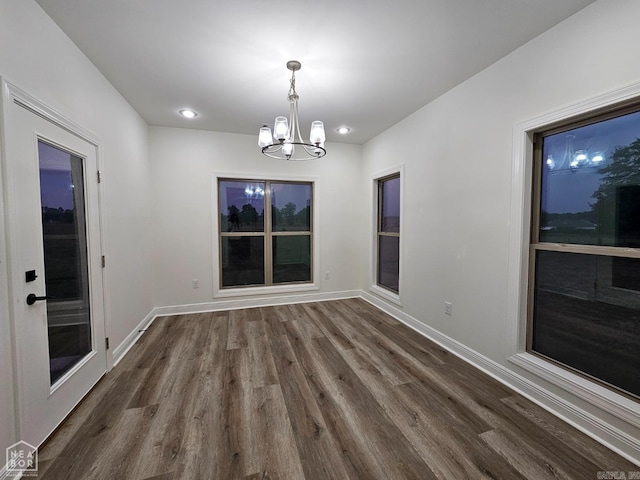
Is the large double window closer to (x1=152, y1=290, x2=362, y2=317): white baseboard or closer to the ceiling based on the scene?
(x1=152, y1=290, x2=362, y2=317): white baseboard

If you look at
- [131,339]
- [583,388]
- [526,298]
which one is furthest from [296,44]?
[131,339]

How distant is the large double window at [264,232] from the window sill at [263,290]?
124mm

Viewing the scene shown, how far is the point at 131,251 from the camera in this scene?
2936 millimetres

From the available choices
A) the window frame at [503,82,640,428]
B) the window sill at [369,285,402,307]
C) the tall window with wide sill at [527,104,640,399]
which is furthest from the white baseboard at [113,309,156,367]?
the tall window with wide sill at [527,104,640,399]

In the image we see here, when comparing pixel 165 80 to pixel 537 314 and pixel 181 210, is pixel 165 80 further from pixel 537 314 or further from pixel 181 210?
pixel 537 314

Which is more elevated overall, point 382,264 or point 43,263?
point 43,263

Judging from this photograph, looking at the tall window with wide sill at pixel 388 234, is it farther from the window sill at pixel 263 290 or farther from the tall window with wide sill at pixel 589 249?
the tall window with wide sill at pixel 589 249

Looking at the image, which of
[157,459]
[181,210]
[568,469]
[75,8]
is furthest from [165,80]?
[568,469]

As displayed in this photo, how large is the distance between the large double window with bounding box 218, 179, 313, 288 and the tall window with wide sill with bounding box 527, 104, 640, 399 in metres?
3.16

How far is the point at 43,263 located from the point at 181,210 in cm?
227

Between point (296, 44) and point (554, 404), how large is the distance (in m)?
3.31

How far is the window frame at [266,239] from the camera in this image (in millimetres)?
3953

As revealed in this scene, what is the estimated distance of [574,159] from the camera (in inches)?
72.6

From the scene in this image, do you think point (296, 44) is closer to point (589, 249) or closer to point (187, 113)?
point (187, 113)
